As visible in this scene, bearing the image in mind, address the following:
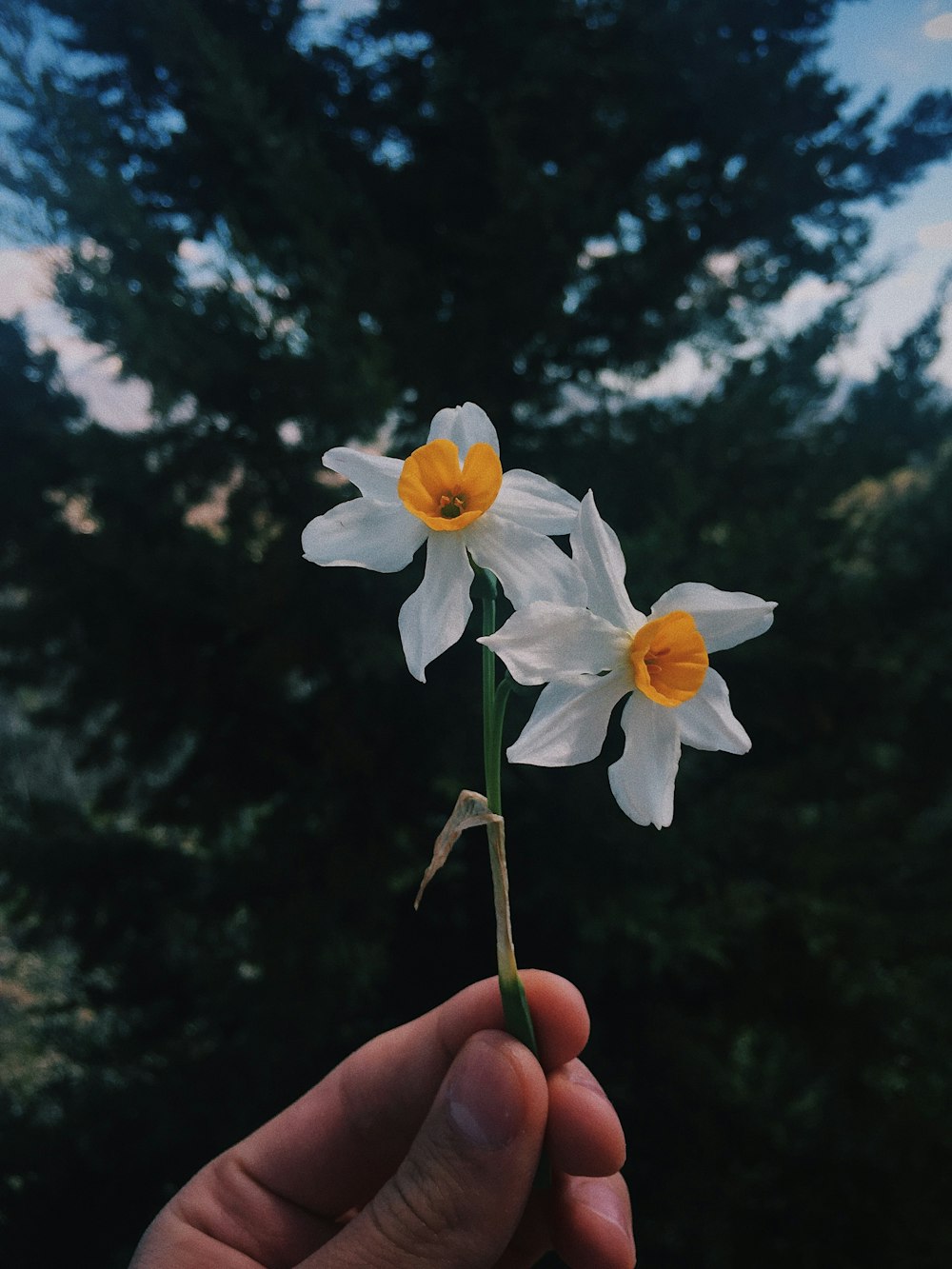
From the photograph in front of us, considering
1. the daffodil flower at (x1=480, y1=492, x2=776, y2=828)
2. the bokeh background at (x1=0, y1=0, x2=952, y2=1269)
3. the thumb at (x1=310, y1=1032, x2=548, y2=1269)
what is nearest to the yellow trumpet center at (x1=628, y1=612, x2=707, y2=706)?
the daffodil flower at (x1=480, y1=492, x2=776, y2=828)

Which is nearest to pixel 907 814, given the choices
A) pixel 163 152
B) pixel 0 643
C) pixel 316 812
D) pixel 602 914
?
pixel 602 914

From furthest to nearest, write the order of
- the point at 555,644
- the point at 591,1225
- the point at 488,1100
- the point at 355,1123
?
the point at 355,1123, the point at 591,1225, the point at 488,1100, the point at 555,644

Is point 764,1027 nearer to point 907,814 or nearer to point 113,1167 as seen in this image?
point 907,814

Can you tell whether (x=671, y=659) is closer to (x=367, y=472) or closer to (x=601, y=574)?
(x=601, y=574)

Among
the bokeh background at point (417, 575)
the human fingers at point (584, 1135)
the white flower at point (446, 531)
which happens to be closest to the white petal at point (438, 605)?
the white flower at point (446, 531)

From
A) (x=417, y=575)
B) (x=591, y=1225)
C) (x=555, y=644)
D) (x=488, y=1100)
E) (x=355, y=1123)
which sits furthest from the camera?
(x=417, y=575)

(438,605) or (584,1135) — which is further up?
(438,605)

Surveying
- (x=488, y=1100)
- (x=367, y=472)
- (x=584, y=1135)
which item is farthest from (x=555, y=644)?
(x=584, y=1135)

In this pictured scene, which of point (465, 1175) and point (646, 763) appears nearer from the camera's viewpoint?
point (646, 763)
